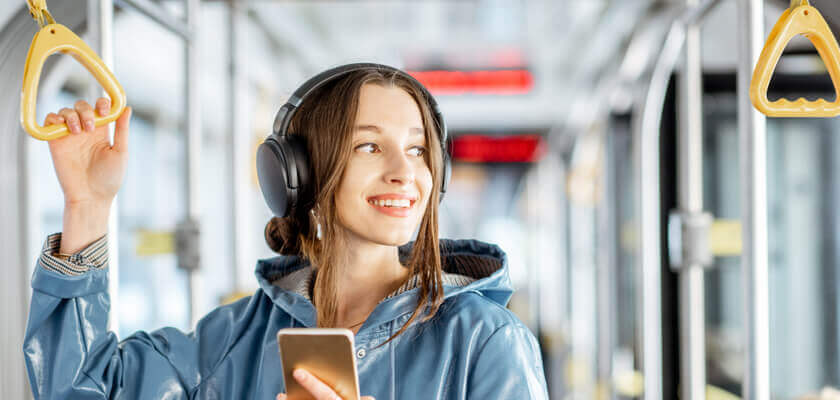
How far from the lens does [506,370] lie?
1104 mm

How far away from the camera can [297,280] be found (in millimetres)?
1330

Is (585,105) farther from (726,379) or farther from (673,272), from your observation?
(673,272)

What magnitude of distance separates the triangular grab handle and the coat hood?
42cm

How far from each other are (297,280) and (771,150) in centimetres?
312

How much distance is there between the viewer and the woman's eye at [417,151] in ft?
4.17

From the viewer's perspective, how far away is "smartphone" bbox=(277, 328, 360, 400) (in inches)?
37.0

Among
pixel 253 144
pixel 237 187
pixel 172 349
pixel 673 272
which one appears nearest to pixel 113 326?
pixel 172 349

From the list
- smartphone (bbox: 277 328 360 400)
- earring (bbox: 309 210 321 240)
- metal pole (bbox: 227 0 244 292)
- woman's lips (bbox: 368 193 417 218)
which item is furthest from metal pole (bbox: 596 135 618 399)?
smartphone (bbox: 277 328 360 400)

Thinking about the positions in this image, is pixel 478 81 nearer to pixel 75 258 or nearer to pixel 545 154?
pixel 545 154

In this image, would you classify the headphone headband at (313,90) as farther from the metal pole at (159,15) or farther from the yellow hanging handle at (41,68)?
the metal pole at (159,15)

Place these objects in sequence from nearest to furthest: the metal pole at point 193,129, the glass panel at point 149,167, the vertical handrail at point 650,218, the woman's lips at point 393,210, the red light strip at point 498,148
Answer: the woman's lips at point 393,210, the metal pole at point 193,129, the vertical handrail at point 650,218, the glass panel at point 149,167, the red light strip at point 498,148

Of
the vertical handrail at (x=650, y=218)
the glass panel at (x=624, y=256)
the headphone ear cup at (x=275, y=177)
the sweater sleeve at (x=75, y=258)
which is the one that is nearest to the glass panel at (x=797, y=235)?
the glass panel at (x=624, y=256)

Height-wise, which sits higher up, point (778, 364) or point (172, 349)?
point (172, 349)

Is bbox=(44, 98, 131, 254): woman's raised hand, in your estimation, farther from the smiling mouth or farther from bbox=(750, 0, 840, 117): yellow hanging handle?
bbox=(750, 0, 840, 117): yellow hanging handle
